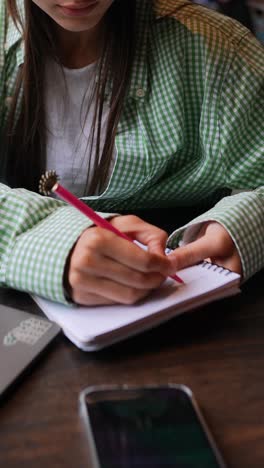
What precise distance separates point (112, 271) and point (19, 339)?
10cm

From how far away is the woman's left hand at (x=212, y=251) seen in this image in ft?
1.90

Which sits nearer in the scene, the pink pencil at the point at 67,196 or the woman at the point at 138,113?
the pink pencil at the point at 67,196

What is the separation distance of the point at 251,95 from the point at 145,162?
167 mm

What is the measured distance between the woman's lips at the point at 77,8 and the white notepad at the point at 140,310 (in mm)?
329

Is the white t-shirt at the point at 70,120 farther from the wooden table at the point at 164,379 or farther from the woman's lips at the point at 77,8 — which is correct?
the wooden table at the point at 164,379

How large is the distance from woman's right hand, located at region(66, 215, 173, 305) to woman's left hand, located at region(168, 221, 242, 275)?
0.05 metres

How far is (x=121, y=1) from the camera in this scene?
78 centimetres

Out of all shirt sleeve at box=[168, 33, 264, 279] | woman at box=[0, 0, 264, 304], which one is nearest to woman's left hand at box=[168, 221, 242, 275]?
woman at box=[0, 0, 264, 304]

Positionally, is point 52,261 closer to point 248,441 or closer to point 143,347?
point 143,347

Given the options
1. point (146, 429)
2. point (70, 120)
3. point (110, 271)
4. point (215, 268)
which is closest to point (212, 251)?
point (215, 268)

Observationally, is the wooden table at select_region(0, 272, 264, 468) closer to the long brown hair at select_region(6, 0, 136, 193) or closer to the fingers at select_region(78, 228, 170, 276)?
the fingers at select_region(78, 228, 170, 276)

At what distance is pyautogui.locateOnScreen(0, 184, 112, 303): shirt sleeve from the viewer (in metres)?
0.54

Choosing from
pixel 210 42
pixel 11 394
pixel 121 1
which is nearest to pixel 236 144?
pixel 210 42

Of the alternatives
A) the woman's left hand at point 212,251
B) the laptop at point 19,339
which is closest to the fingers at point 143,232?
the woman's left hand at point 212,251
